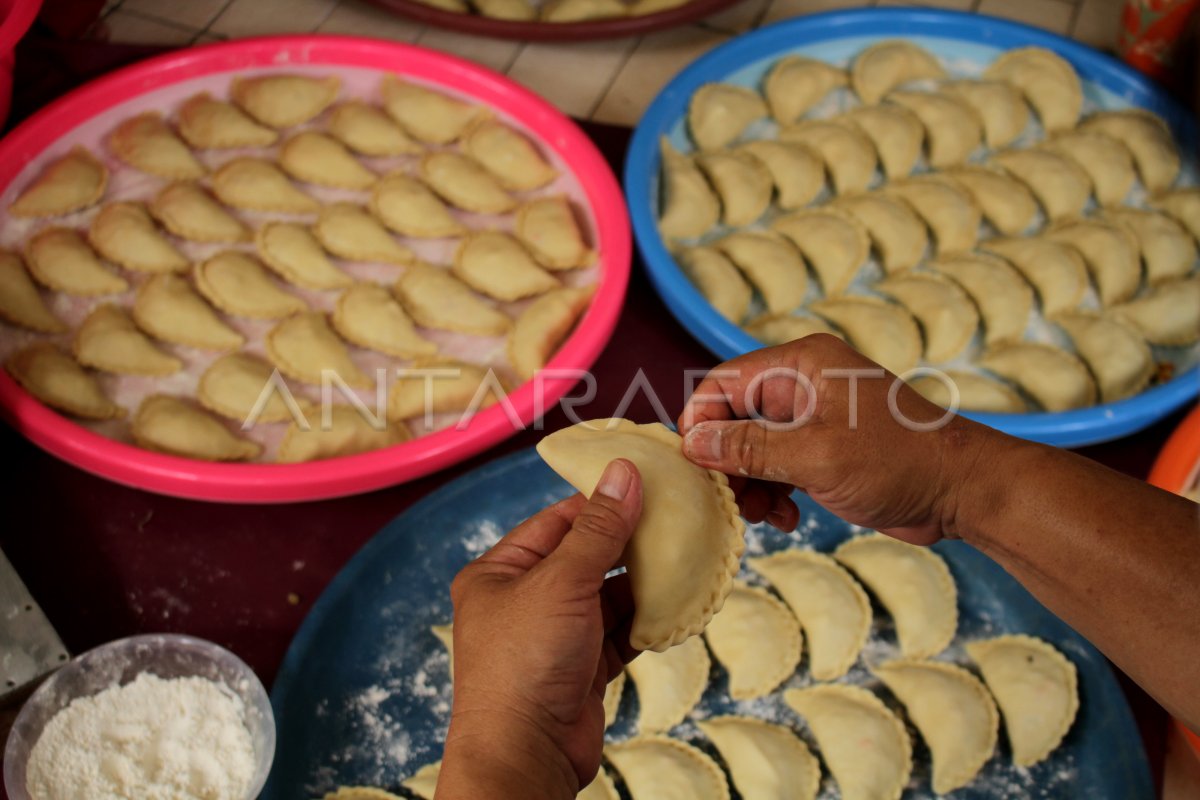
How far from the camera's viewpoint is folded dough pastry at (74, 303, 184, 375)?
1875mm

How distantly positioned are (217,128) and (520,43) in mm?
942

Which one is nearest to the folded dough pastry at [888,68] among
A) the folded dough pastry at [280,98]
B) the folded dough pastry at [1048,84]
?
the folded dough pastry at [1048,84]

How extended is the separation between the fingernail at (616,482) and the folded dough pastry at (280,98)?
1653 mm

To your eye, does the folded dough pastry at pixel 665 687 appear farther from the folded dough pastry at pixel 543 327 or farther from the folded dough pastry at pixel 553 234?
the folded dough pastry at pixel 553 234

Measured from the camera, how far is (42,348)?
6.10 feet

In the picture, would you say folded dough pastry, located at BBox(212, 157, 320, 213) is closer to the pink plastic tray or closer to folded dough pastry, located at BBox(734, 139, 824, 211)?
the pink plastic tray

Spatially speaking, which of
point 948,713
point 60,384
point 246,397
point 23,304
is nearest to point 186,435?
point 246,397

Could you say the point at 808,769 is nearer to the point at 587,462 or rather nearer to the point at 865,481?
the point at 865,481

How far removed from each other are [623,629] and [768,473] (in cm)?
33

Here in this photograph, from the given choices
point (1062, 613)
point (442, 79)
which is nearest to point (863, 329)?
point (1062, 613)

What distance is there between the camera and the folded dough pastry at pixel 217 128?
89.9 inches

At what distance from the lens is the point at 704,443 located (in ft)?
4.08

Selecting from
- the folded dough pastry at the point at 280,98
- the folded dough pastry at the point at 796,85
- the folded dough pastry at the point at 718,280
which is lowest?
the folded dough pastry at the point at 280,98

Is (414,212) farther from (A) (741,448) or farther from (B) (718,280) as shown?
(A) (741,448)
